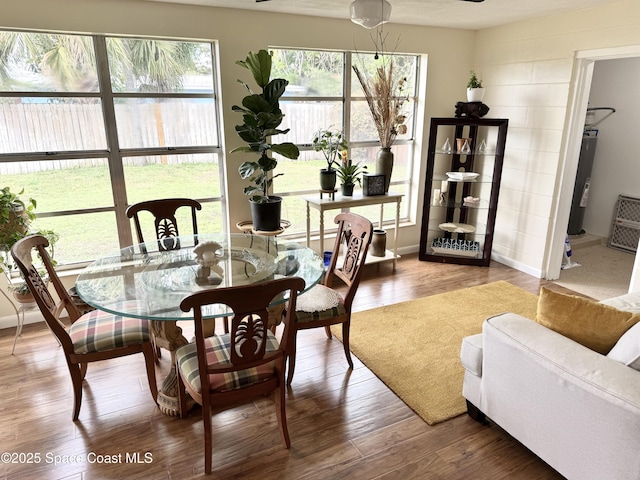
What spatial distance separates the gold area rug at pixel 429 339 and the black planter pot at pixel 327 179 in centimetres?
119

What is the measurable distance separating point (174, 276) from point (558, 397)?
190 centimetres

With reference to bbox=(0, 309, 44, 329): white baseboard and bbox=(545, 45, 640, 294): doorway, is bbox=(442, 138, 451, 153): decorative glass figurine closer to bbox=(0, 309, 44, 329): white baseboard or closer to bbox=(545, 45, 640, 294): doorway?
bbox=(545, 45, 640, 294): doorway

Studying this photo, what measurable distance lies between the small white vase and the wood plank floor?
117 inches

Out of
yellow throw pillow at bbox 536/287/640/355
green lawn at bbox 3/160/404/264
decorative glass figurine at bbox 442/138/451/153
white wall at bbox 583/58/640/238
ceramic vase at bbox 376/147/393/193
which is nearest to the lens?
yellow throw pillow at bbox 536/287/640/355

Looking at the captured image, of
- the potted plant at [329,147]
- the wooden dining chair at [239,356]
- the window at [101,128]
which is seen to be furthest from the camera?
the potted plant at [329,147]

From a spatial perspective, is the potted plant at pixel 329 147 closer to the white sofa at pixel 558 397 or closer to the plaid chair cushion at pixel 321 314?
the plaid chair cushion at pixel 321 314

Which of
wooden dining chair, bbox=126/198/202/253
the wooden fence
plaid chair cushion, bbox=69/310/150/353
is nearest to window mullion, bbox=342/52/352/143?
the wooden fence

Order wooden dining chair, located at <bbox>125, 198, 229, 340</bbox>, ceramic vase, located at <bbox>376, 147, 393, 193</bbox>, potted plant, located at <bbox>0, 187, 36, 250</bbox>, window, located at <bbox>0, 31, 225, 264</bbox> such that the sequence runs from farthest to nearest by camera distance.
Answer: ceramic vase, located at <bbox>376, 147, 393, 193</bbox> → window, located at <bbox>0, 31, 225, 264</bbox> → wooden dining chair, located at <bbox>125, 198, 229, 340</bbox> → potted plant, located at <bbox>0, 187, 36, 250</bbox>

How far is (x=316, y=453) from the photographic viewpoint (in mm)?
2098

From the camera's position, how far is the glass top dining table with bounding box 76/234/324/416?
80.7 inches

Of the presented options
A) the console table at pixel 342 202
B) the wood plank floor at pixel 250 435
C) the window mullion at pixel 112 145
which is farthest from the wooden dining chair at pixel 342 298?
the window mullion at pixel 112 145

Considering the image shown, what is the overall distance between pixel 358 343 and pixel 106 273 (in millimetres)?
1685

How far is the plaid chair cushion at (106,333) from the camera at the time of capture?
2.17 metres

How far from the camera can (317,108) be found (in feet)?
13.8
